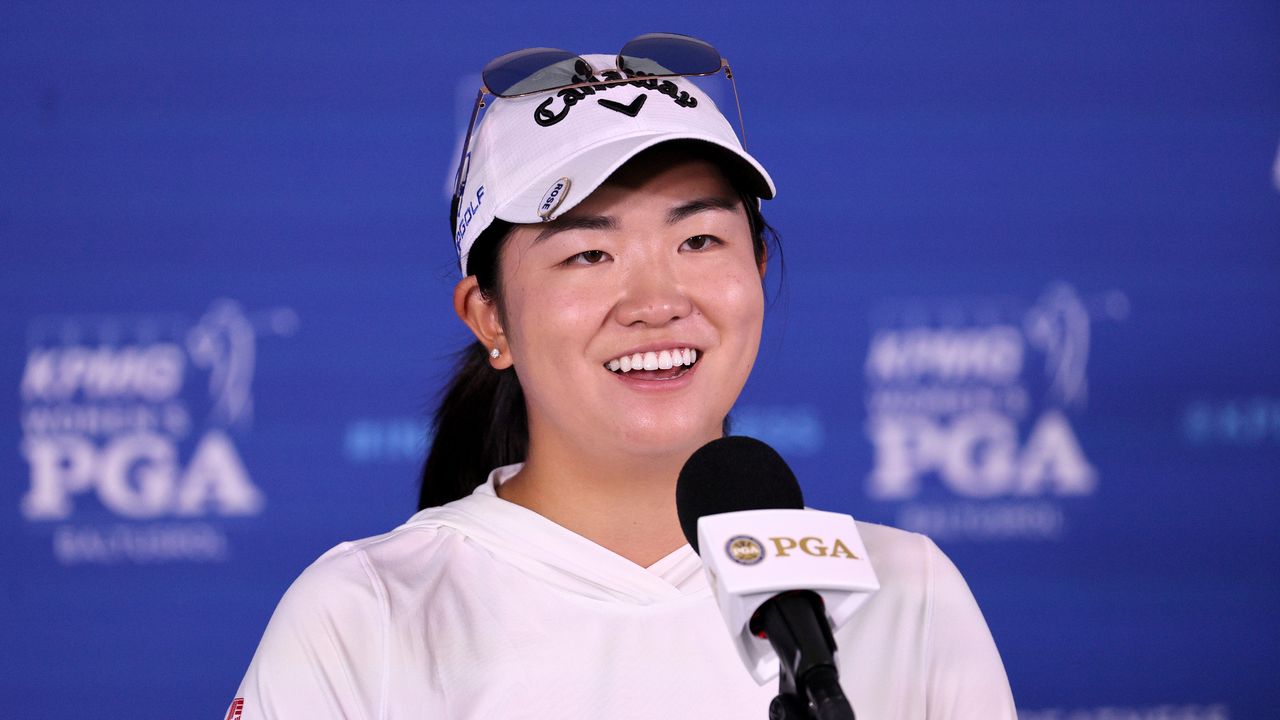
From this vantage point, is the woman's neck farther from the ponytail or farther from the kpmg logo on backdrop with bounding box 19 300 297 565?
the kpmg logo on backdrop with bounding box 19 300 297 565

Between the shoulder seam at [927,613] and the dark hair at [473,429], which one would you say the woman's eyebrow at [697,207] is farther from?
the shoulder seam at [927,613]

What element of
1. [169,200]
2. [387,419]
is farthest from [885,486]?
[169,200]

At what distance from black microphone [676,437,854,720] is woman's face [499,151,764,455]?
1.01 ft

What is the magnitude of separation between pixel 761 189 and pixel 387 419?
124cm

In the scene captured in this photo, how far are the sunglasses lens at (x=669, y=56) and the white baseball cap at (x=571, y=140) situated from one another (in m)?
0.02

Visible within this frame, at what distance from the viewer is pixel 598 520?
1.33 meters

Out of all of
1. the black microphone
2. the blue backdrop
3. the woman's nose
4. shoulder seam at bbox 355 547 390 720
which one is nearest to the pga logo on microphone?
the black microphone

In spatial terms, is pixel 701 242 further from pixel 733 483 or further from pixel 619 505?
pixel 733 483

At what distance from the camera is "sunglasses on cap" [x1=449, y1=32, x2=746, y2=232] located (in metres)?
1.32

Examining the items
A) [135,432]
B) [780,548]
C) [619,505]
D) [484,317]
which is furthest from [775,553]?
[135,432]

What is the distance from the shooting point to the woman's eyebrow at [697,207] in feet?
4.03

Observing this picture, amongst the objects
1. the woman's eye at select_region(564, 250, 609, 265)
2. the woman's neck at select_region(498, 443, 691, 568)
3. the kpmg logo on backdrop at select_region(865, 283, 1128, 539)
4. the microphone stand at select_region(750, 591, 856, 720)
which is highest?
the woman's eye at select_region(564, 250, 609, 265)

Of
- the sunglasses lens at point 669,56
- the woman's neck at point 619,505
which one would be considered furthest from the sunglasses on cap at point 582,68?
the woman's neck at point 619,505

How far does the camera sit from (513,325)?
1.31 meters
